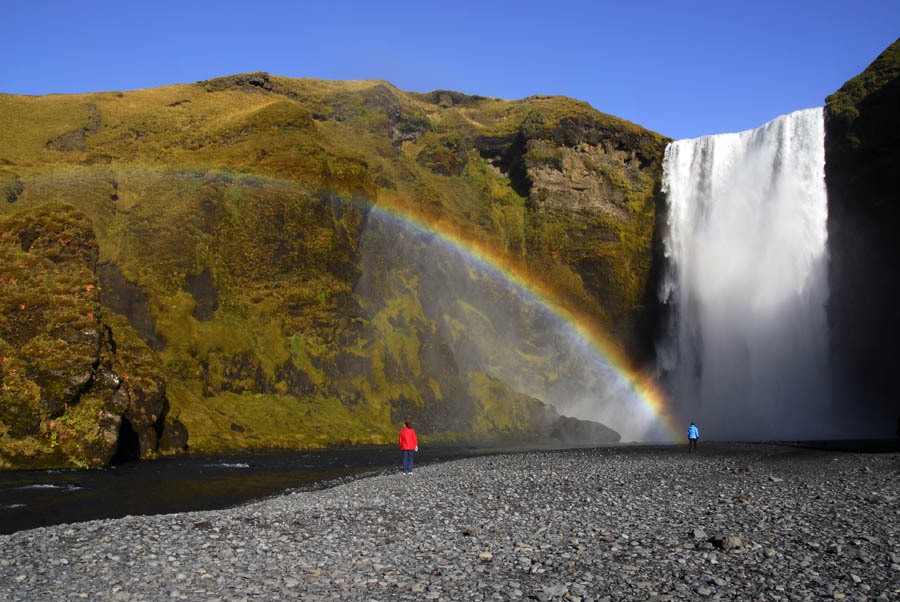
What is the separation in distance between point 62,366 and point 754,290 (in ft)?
222

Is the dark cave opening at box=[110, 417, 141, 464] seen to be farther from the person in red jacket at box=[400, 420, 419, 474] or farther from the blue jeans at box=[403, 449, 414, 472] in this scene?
the person in red jacket at box=[400, 420, 419, 474]

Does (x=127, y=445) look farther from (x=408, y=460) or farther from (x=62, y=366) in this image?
(x=408, y=460)

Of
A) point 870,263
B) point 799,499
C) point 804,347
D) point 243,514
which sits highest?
point 870,263

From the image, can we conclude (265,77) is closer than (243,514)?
No

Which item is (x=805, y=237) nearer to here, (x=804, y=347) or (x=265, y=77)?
(x=804, y=347)

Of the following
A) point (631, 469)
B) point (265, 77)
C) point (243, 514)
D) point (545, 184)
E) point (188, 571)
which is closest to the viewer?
point (188, 571)

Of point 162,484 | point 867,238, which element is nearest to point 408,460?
point 162,484

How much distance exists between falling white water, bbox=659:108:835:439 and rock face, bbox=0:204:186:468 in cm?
5497

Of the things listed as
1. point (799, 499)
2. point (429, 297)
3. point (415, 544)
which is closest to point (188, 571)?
point (415, 544)

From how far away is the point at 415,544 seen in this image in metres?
→ 13.7

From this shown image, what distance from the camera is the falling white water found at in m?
70.2

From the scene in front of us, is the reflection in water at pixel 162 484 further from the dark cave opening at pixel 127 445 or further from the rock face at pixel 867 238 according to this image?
the rock face at pixel 867 238

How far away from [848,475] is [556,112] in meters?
100

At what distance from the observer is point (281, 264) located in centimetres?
6234
